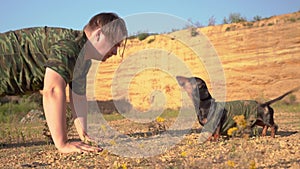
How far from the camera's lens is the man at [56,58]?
105 inches

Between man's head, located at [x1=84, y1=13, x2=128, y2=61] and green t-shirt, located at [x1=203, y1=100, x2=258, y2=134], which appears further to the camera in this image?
green t-shirt, located at [x1=203, y1=100, x2=258, y2=134]

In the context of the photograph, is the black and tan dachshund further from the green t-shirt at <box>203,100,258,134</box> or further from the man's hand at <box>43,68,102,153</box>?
the man's hand at <box>43,68,102,153</box>

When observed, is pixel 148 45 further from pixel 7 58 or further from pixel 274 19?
pixel 7 58

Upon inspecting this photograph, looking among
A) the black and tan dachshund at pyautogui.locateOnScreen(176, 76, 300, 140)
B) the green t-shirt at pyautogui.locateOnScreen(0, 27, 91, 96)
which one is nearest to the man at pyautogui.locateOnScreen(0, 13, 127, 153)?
the green t-shirt at pyautogui.locateOnScreen(0, 27, 91, 96)

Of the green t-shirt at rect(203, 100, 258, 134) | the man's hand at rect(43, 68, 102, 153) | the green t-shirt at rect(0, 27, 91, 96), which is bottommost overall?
the green t-shirt at rect(203, 100, 258, 134)

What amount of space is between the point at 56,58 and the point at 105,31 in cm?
40

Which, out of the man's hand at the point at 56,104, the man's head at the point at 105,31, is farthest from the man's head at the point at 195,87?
the man's hand at the point at 56,104

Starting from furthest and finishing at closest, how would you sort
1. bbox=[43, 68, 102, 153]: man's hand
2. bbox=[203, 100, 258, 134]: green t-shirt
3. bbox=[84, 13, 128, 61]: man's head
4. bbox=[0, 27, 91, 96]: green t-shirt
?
1. bbox=[203, 100, 258, 134]: green t-shirt
2. bbox=[0, 27, 91, 96]: green t-shirt
3. bbox=[84, 13, 128, 61]: man's head
4. bbox=[43, 68, 102, 153]: man's hand

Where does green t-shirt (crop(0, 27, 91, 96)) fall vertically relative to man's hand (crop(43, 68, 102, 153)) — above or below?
above

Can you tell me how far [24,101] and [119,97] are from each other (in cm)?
954

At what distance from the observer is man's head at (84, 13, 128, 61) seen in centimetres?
295

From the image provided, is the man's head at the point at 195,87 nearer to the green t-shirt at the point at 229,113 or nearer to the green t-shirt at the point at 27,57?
the green t-shirt at the point at 229,113

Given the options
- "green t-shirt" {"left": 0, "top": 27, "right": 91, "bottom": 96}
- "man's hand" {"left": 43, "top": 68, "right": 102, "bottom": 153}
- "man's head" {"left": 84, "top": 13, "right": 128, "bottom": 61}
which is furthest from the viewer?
"green t-shirt" {"left": 0, "top": 27, "right": 91, "bottom": 96}

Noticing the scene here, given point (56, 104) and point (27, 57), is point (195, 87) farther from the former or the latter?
point (56, 104)
